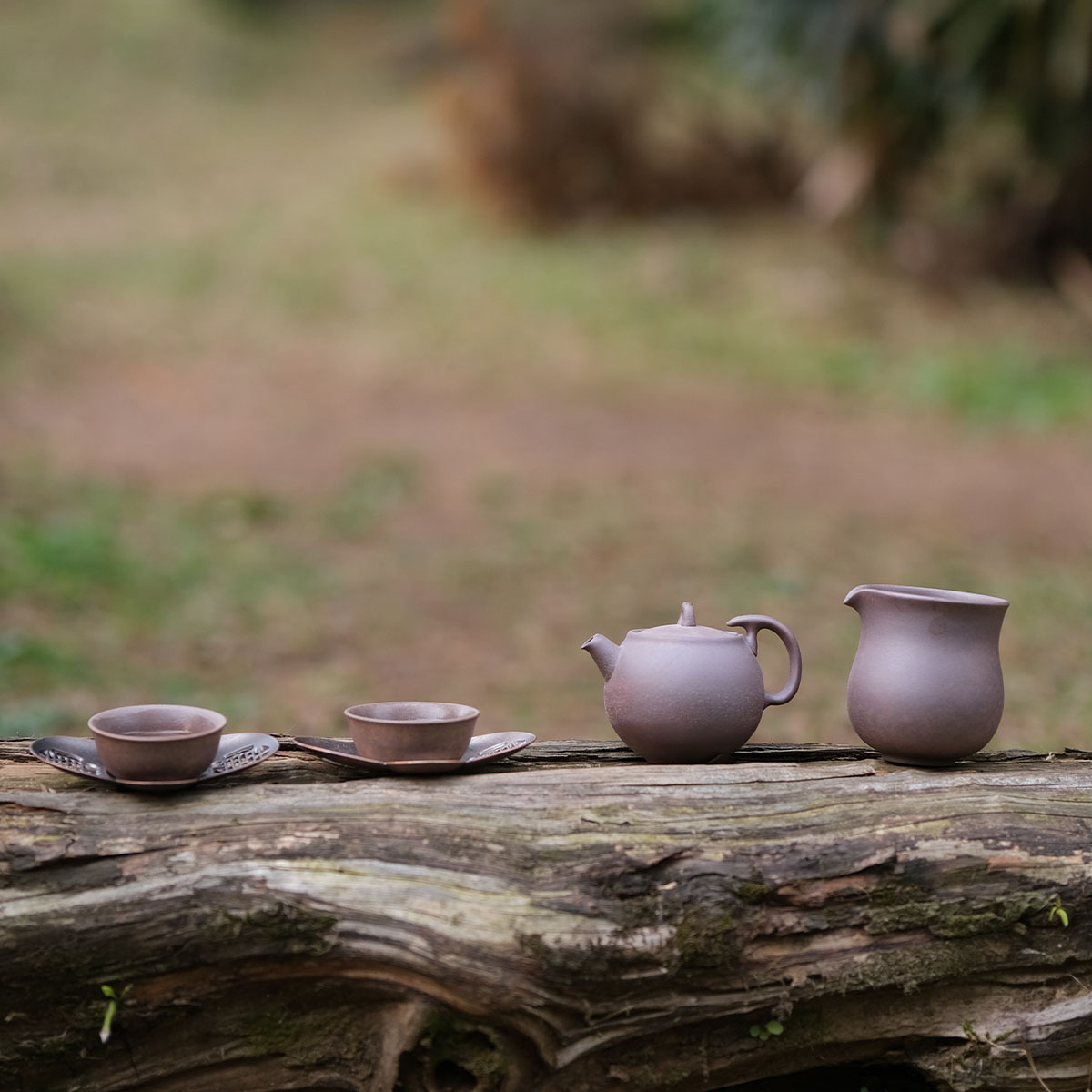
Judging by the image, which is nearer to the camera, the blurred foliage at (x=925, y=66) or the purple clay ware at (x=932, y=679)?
the purple clay ware at (x=932, y=679)

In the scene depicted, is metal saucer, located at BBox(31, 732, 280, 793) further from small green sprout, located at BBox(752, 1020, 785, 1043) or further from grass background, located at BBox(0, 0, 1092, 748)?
grass background, located at BBox(0, 0, 1092, 748)

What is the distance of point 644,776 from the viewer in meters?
2.03

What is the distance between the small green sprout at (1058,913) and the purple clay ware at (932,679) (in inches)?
12.0

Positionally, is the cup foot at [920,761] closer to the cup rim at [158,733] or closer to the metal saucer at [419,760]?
the metal saucer at [419,760]

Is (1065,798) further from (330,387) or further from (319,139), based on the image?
(319,139)

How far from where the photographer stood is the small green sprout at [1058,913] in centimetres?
189

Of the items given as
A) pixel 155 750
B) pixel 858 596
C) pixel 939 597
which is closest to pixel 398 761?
pixel 155 750

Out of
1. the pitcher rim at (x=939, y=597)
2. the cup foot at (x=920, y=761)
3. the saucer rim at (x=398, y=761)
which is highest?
the pitcher rim at (x=939, y=597)

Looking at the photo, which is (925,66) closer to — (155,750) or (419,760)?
(419,760)

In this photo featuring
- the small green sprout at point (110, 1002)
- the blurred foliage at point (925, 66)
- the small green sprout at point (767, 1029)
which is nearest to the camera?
the small green sprout at point (110, 1002)

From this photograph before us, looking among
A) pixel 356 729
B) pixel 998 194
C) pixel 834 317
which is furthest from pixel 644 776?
pixel 998 194

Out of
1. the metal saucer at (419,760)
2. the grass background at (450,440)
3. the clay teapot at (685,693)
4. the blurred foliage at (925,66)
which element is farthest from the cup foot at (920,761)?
the blurred foliage at (925,66)

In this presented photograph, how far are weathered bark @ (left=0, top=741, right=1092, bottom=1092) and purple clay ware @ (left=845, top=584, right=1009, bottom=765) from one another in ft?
0.41

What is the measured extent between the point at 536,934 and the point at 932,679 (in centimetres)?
80
